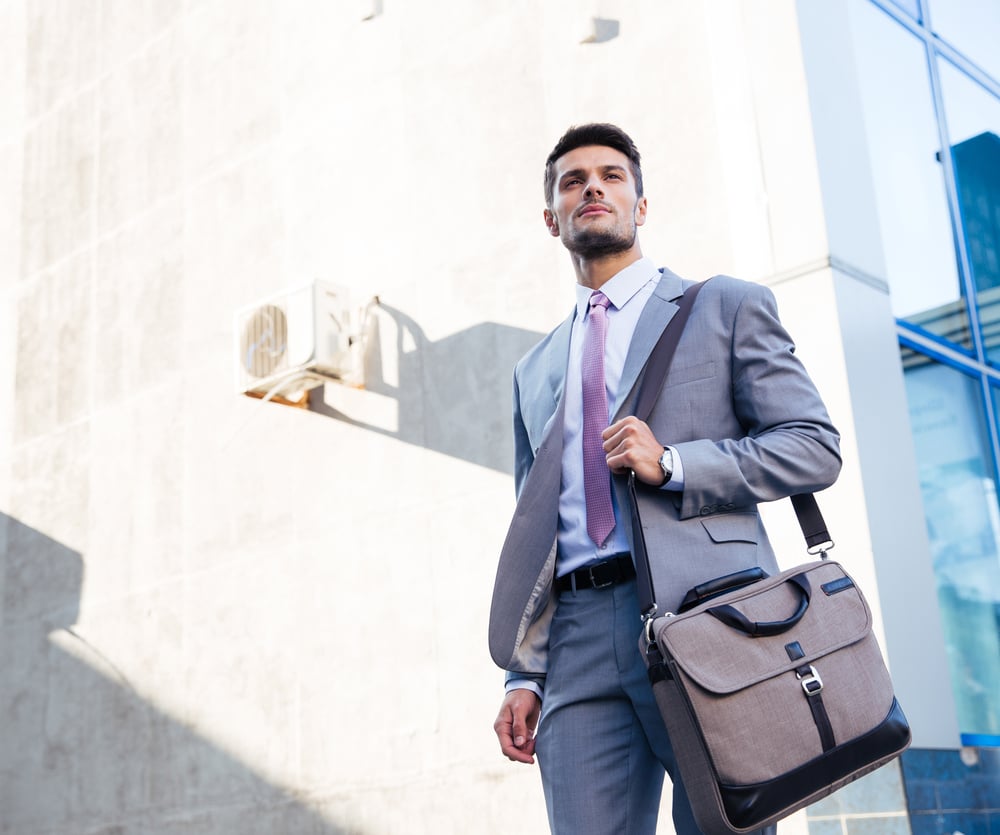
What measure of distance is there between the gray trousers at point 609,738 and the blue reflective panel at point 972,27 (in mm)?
5095

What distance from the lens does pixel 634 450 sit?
211 centimetres

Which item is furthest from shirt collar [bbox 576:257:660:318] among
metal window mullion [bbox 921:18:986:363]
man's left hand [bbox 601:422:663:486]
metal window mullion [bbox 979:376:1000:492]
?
metal window mullion [bbox 921:18:986:363]

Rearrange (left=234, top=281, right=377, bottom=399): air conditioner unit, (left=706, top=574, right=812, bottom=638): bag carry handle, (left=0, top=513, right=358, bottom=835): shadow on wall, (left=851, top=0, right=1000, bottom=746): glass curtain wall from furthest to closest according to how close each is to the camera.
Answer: (left=0, top=513, right=358, bottom=835): shadow on wall → (left=234, top=281, right=377, bottom=399): air conditioner unit → (left=851, top=0, right=1000, bottom=746): glass curtain wall → (left=706, top=574, right=812, bottom=638): bag carry handle

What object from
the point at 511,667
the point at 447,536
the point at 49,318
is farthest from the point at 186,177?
the point at 511,667

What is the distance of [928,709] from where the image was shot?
4.35 metres

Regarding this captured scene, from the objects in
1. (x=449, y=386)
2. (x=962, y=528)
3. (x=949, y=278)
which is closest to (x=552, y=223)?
(x=962, y=528)

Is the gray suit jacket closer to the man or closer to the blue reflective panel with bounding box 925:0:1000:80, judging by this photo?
the man

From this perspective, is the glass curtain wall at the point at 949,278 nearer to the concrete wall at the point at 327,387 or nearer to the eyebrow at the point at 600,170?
the concrete wall at the point at 327,387

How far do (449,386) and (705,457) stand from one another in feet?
13.0

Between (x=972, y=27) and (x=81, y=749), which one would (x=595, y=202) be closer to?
(x=972, y=27)

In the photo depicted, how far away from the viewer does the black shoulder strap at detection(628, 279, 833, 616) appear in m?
2.09

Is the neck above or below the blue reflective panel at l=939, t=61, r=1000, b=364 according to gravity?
below

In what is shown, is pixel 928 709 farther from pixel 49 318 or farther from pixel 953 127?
pixel 49 318

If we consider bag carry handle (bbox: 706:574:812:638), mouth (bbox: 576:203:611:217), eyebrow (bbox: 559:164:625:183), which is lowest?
bag carry handle (bbox: 706:574:812:638)
